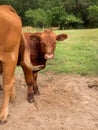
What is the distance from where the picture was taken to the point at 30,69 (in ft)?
18.2

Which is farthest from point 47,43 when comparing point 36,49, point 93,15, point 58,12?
point 58,12

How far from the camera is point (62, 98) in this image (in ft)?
19.5

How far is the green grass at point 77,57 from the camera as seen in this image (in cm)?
732

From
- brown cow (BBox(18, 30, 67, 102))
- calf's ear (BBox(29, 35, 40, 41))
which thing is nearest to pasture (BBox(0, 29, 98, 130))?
brown cow (BBox(18, 30, 67, 102))

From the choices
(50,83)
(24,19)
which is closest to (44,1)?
(24,19)

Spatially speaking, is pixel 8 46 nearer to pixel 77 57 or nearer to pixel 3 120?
pixel 3 120

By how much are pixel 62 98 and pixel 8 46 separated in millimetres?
1345

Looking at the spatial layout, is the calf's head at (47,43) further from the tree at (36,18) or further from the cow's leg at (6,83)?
the tree at (36,18)

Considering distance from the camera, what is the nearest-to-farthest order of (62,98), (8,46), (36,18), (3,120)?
(8,46) < (3,120) < (62,98) < (36,18)

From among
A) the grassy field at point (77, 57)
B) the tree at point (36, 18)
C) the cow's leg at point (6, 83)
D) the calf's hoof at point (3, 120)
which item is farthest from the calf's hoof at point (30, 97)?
the tree at point (36, 18)

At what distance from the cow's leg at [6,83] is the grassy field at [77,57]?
78.9 inches

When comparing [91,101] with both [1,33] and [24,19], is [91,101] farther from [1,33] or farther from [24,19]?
[24,19]

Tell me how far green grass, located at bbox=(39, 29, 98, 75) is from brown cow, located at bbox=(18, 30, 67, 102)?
1510 mm

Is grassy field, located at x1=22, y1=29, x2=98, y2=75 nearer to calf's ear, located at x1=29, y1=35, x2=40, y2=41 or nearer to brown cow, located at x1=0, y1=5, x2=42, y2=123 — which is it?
calf's ear, located at x1=29, y1=35, x2=40, y2=41
